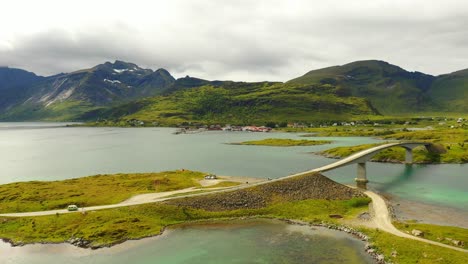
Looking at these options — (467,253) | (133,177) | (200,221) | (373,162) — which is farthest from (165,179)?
(373,162)

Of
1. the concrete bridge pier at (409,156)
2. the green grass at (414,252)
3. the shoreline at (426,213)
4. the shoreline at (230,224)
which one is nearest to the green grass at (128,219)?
the shoreline at (230,224)

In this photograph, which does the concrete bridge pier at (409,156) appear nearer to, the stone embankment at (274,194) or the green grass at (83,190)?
the stone embankment at (274,194)

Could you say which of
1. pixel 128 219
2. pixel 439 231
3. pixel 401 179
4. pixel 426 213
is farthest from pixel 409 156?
pixel 128 219

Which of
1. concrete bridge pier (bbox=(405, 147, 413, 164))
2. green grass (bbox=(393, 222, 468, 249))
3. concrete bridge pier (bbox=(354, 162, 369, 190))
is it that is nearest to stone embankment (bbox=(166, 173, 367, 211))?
concrete bridge pier (bbox=(354, 162, 369, 190))

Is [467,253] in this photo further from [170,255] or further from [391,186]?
[391,186]

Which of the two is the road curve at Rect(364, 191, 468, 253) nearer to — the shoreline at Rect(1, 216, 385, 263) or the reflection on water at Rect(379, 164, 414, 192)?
the shoreline at Rect(1, 216, 385, 263)
